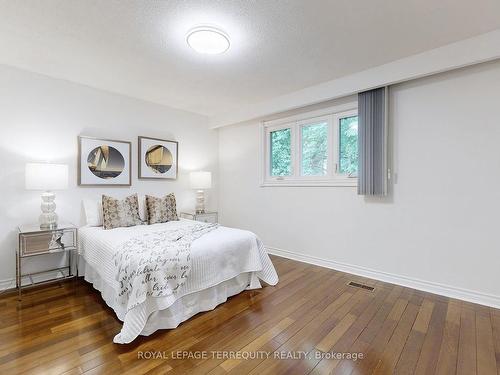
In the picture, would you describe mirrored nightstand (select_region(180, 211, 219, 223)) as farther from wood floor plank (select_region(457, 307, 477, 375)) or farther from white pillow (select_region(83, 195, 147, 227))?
wood floor plank (select_region(457, 307, 477, 375))

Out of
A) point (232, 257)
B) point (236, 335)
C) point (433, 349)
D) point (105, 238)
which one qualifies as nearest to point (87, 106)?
point (105, 238)

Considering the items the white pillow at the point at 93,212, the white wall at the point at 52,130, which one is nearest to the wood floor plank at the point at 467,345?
the white pillow at the point at 93,212

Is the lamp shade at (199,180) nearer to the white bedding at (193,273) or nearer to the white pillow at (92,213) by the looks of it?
the white bedding at (193,273)

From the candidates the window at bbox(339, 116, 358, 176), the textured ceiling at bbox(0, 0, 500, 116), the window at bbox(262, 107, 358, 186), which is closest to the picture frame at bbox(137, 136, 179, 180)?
the textured ceiling at bbox(0, 0, 500, 116)

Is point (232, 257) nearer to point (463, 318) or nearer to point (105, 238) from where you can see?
point (105, 238)

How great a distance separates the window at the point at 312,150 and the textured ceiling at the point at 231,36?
0.63 meters

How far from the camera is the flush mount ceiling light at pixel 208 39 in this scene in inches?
81.4

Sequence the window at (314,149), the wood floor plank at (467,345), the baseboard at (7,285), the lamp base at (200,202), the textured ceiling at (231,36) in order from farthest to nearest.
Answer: the lamp base at (200,202) < the window at (314,149) < the baseboard at (7,285) < the textured ceiling at (231,36) < the wood floor plank at (467,345)

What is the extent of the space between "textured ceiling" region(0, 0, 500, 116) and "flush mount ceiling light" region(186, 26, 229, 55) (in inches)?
Result: 2.2

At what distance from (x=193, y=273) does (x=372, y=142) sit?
2.38 m

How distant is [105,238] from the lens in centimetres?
252

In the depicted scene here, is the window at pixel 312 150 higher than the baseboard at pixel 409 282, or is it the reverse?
the window at pixel 312 150

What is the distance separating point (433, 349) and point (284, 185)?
2.57 m

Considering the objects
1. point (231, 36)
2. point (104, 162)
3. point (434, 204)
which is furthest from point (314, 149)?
point (104, 162)
